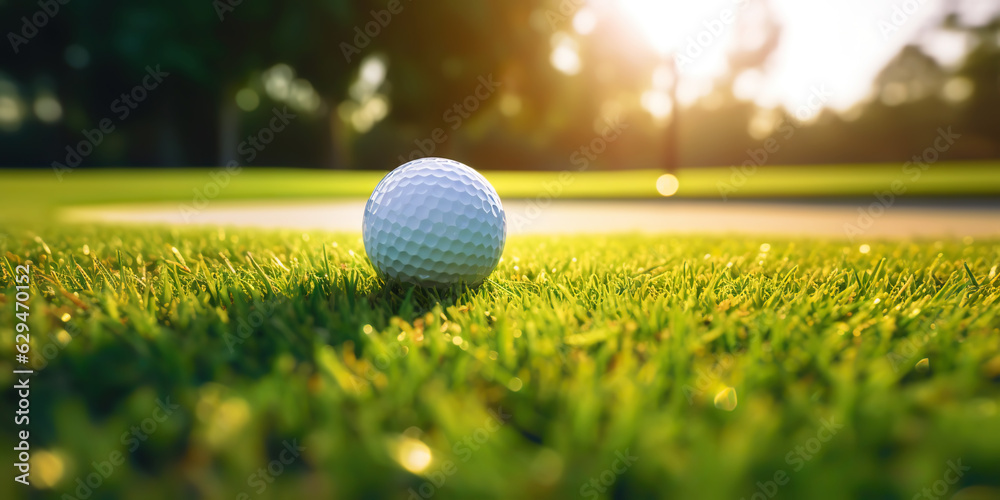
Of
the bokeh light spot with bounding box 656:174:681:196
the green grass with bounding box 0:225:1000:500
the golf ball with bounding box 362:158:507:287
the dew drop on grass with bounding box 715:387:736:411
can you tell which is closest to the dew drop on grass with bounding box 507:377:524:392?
the green grass with bounding box 0:225:1000:500

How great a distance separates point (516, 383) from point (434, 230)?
1079 mm

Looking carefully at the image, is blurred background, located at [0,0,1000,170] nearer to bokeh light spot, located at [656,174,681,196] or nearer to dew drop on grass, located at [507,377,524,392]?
bokeh light spot, located at [656,174,681,196]

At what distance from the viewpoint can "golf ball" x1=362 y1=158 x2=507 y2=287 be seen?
2309mm

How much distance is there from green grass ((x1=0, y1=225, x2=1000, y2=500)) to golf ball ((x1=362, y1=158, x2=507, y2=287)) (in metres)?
0.10

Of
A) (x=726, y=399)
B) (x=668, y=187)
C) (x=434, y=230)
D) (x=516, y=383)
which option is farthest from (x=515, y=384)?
(x=668, y=187)

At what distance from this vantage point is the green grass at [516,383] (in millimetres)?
980

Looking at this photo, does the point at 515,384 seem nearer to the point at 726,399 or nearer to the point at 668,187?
the point at 726,399

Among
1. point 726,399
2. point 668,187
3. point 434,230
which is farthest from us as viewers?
point 668,187

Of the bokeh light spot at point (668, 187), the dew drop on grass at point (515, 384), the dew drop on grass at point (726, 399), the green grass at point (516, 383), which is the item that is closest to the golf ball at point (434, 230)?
the green grass at point (516, 383)

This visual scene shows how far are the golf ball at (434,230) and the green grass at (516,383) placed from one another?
0.10 m

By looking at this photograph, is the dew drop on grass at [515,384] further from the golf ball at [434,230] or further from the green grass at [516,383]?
the golf ball at [434,230]

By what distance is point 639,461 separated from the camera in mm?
1014

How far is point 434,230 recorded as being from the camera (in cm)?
231

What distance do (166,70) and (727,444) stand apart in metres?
23.5
